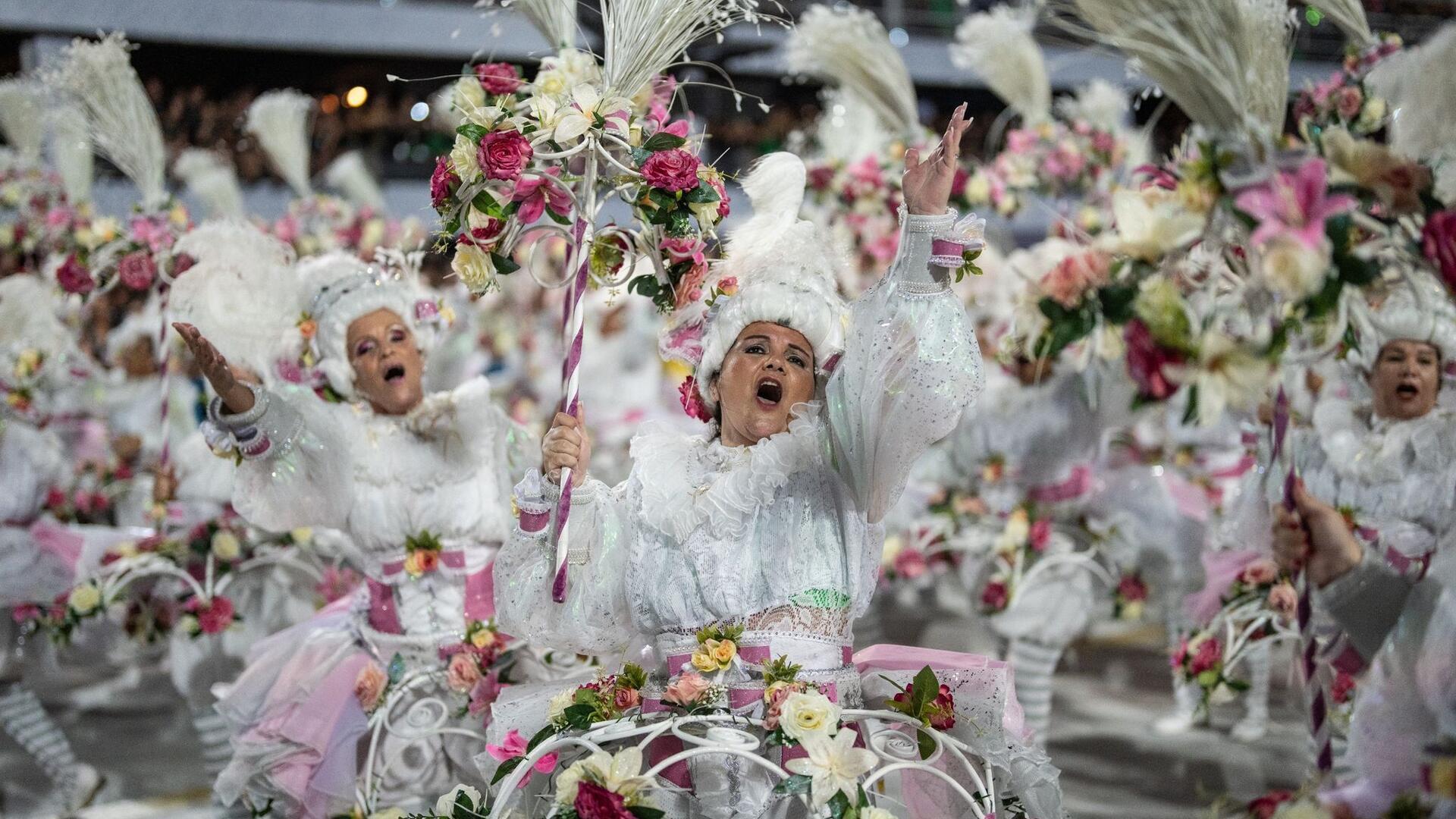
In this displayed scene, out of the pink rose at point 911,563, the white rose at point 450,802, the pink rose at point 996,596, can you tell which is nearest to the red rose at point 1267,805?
the white rose at point 450,802

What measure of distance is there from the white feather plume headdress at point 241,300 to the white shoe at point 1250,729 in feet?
12.1

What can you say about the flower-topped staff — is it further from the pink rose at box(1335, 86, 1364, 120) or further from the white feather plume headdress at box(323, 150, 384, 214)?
the white feather plume headdress at box(323, 150, 384, 214)

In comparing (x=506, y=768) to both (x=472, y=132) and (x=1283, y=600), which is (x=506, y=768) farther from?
(x=1283, y=600)

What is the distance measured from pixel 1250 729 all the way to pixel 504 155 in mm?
3923

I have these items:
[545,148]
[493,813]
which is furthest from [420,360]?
[493,813]

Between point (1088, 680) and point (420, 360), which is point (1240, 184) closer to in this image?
point (420, 360)

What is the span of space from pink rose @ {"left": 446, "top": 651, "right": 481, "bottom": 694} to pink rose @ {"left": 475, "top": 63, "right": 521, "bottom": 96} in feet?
4.47

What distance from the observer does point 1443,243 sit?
6.72 ft

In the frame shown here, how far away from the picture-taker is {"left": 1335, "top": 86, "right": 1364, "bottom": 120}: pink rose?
14.8ft

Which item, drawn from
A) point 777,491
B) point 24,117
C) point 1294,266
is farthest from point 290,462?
point 24,117

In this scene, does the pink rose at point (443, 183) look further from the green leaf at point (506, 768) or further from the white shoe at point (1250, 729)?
the white shoe at point (1250, 729)

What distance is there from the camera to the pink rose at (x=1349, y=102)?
14.8 ft

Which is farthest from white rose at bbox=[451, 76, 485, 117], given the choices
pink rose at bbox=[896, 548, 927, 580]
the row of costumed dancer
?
pink rose at bbox=[896, 548, 927, 580]

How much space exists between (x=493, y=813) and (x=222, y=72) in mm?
11644
